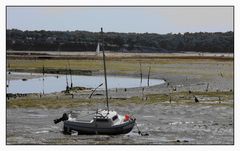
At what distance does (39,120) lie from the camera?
36219mm

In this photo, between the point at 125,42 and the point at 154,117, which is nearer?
the point at 154,117

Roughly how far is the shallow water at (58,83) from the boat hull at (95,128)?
931 inches

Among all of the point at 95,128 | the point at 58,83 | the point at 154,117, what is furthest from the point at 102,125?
the point at 58,83

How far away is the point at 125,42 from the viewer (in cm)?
18588

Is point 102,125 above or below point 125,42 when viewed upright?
below

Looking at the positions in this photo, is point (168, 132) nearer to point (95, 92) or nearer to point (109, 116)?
point (109, 116)

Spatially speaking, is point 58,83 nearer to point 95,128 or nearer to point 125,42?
point 95,128

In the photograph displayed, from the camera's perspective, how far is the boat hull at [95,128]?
1261 inches

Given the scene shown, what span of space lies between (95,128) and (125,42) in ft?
507

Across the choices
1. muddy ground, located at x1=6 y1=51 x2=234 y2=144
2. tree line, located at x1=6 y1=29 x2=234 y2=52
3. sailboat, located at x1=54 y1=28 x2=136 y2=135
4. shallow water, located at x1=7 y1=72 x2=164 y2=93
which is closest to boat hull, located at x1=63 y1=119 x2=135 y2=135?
sailboat, located at x1=54 y1=28 x2=136 y2=135

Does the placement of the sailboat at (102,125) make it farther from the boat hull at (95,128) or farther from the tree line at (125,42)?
the tree line at (125,42)

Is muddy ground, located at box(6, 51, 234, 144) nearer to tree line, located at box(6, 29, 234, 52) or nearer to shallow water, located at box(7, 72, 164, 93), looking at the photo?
shallow water, located at box(7, 72, 164, 93)

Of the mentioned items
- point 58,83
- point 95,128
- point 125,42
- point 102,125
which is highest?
point 125,42

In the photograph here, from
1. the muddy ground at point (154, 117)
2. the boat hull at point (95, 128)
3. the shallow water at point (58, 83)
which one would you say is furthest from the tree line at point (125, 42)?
the boat hull at point (95, 128)
